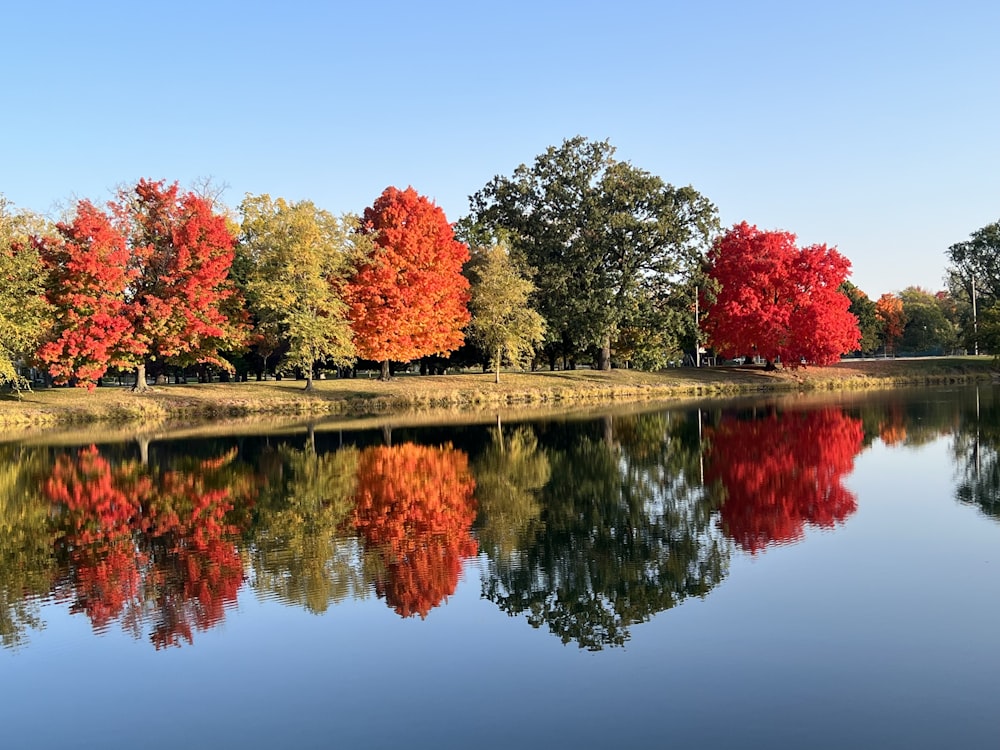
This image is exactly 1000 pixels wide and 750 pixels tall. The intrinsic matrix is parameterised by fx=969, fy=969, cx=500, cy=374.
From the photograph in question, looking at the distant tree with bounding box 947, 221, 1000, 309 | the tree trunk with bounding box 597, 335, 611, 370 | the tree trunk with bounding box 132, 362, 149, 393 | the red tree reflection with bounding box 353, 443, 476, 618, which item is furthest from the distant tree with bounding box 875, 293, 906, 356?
the red tree reflection with bounding box 353, 443, 476, 618

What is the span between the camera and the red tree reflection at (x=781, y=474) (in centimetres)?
1802

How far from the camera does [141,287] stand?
192 feet

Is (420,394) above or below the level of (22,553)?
above

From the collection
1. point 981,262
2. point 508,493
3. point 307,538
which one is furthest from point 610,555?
point 981,262

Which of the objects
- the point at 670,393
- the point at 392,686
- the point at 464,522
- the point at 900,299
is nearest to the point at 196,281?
the point at 670,393

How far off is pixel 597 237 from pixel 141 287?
3456 centimetres

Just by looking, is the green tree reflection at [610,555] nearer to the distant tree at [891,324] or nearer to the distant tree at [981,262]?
the distant tree at [981,262]

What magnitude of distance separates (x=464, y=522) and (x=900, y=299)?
499 feet

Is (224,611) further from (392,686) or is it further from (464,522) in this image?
(464,522)

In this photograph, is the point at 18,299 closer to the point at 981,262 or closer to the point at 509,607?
the point at 509,607

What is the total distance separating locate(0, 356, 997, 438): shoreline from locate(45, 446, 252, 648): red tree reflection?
2128 centimetres

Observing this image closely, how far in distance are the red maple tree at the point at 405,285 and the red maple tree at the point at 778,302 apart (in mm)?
23805

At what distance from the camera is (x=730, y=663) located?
1030 centimetres

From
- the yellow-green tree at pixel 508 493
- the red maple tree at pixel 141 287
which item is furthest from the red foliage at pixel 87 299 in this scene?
the yellow-green tree at pixel 508 493
